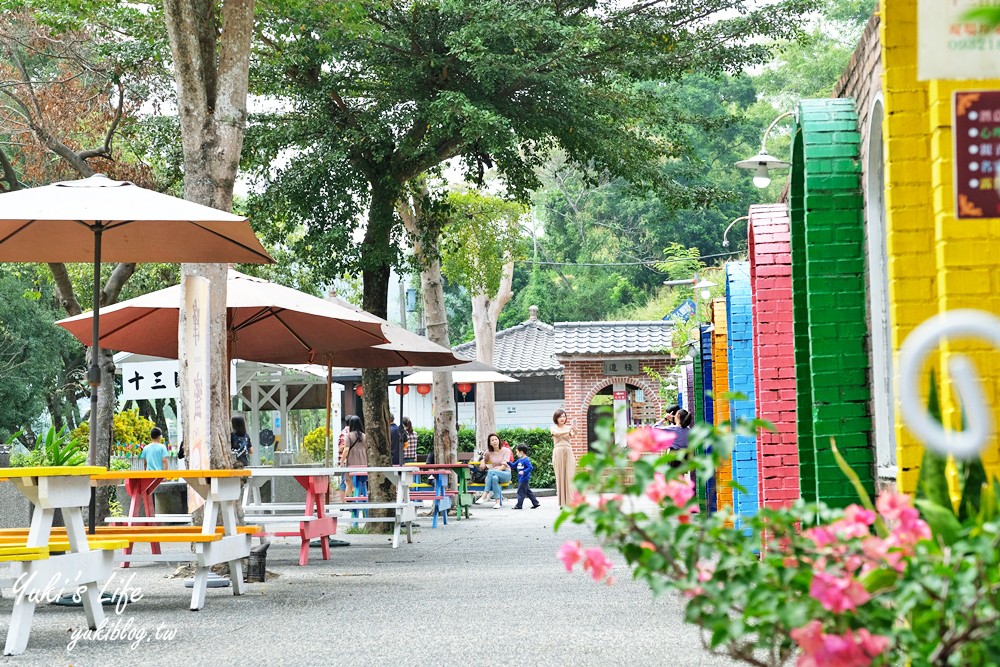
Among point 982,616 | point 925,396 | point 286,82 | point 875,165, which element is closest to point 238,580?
point 875,165

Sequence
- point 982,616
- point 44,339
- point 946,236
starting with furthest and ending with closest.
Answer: point 44,339 < point 946,236 < point 982,616

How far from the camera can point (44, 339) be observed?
33688mm

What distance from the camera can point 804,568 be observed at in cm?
268

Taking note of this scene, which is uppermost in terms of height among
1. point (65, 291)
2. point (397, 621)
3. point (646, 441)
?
point (65, 291)

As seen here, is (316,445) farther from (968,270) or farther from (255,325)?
(968,270)

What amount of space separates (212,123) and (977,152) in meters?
7.14

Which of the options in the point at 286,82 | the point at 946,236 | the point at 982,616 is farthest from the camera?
the point at 286,82

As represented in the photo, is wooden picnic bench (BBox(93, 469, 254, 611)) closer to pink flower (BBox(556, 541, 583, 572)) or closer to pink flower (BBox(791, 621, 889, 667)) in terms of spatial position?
pink flower (BBox(556, 541, 583, 572))

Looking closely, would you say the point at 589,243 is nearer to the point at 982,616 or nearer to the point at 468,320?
the point at 468,320

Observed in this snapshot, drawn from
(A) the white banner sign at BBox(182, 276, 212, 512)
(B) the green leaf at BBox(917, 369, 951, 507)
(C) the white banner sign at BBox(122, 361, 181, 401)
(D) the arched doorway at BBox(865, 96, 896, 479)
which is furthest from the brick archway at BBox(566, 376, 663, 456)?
(B) the green leaf at BBox(917, 369, 951, 507)

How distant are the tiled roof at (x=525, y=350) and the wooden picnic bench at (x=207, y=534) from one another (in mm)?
27560

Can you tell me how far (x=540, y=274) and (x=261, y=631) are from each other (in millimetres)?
42811

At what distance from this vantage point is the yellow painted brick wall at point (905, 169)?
494cm

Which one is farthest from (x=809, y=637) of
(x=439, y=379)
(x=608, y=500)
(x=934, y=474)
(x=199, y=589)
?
(x=439, y=379)
